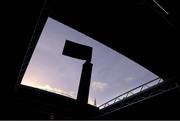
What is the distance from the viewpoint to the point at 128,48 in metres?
14.3

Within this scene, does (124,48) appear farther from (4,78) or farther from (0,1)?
(0,1)

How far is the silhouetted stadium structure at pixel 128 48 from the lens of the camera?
993 centimetres

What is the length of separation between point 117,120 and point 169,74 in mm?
6943

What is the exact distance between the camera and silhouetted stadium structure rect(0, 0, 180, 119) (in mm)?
9930

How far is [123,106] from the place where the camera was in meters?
13.4

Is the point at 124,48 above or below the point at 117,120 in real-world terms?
above

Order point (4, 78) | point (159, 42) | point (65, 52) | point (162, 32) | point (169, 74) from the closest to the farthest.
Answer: point (4, 78)
point (65, 52)
point (162, 32)
point (159, 42)
point (169, 74)

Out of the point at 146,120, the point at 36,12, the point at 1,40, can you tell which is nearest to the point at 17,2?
the point at 36,12

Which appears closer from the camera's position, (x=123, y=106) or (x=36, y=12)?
(x=36, y=12)

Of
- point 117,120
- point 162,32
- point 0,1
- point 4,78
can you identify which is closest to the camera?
point 0,1

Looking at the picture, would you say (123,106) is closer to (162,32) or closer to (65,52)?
(162,32)

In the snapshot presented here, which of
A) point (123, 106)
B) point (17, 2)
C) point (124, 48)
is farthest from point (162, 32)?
point (17, 2)

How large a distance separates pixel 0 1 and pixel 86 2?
7.47 meters

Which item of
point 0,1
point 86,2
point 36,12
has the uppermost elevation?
point 86,2
